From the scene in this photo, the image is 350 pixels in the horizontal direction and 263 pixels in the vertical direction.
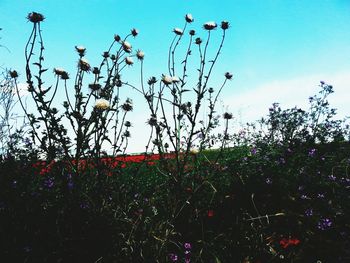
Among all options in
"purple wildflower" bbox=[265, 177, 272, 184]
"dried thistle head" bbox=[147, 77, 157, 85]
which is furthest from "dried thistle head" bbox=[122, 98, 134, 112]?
"purple wildflower" bbox=[265, 177, 272, 184]

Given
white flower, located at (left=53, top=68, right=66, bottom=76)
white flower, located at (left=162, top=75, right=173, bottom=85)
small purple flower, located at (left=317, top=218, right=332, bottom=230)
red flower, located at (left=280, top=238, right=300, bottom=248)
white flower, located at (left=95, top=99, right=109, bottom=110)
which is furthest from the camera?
white flower, located at (left=162, top=75, right=173, bottom=85)

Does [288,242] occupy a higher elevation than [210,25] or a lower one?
lower

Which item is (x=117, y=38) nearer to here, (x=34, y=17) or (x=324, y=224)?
(x=34, y=17)

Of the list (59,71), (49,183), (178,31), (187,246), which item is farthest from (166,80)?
(187,246)

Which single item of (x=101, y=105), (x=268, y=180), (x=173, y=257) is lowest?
(x=173, y=257)

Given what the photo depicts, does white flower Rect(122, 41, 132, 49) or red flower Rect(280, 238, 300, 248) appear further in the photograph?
white flower Rect(122, 41, 132, 49)

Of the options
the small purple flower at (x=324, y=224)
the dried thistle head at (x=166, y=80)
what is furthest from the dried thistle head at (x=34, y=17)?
the small purple flower at (x=324, y=224)

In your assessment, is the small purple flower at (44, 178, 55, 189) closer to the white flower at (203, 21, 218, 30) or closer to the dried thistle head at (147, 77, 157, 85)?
the dried thistle head at (147, 77, 157, 85)

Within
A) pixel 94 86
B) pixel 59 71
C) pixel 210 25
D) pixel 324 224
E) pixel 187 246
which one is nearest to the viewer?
pixel 187 246

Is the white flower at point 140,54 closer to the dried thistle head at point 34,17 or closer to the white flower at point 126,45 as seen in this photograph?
the white flower at point 126,45

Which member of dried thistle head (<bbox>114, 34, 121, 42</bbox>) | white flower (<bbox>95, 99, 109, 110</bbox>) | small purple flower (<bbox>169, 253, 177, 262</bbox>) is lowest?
small purple flower (<bbox>169, 253, 177, 262</bbox>)

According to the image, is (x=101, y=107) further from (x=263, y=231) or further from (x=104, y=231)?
(x=263, y=231)

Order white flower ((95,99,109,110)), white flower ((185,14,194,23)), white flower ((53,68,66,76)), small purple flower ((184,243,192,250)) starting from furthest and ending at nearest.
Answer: white flower ((185,14,194,23)), white flower ((53,68,66,76)), white flower ((95,99,109,110)), small purple flower ((184,243,192,250))

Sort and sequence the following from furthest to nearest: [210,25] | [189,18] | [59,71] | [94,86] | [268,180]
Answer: [189,18]
[210,25]
[94,86]
[59,71]
[268,180]
